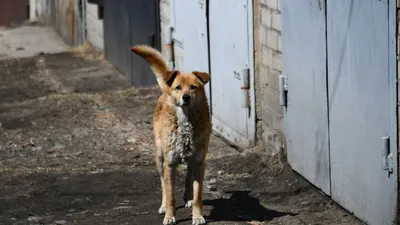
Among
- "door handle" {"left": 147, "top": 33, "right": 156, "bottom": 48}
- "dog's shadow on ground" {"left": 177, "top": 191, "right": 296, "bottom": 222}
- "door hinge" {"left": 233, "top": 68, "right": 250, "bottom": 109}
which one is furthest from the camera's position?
"door handle" {"left": 147, "top": 33, "right": 156, "bottom": 48}

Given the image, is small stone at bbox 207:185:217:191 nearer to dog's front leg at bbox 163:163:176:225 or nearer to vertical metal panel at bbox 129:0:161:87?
dog's front leg at bbox 163:163:176:225

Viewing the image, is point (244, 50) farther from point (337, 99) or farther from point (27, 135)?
point (27, 135)

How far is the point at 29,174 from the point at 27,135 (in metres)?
1.89

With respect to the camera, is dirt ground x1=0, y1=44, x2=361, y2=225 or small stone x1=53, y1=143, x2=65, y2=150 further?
small stone x1=53, y1=143, x2=65, y2=150

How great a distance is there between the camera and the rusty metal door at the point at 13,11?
23.5 metres

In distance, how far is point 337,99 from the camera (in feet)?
22.0

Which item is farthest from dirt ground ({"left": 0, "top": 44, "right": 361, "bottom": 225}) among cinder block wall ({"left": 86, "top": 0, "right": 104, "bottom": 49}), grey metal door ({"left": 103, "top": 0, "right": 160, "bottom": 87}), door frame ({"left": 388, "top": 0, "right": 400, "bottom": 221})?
cinder block wall ({"left": 86, "top": 0, "right": 104, "bottom": 49})

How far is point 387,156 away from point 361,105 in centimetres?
46

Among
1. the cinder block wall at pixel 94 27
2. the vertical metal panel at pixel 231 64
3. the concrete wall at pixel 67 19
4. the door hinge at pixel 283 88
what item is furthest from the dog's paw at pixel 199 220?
the concrete wall at pixel 67 19

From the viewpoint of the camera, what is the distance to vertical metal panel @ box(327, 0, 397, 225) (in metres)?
5.87

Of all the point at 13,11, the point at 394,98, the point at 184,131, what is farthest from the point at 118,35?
the point at 13,11

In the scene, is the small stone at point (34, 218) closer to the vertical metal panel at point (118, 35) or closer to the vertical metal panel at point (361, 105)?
the vertical metal panel at point (361, 105)

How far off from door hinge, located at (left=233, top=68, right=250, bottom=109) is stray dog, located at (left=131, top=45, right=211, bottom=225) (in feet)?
6.10

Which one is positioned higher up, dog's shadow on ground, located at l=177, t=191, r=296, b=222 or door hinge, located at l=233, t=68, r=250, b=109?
door hinge, located at l=233, t=68, r=250, b=109
